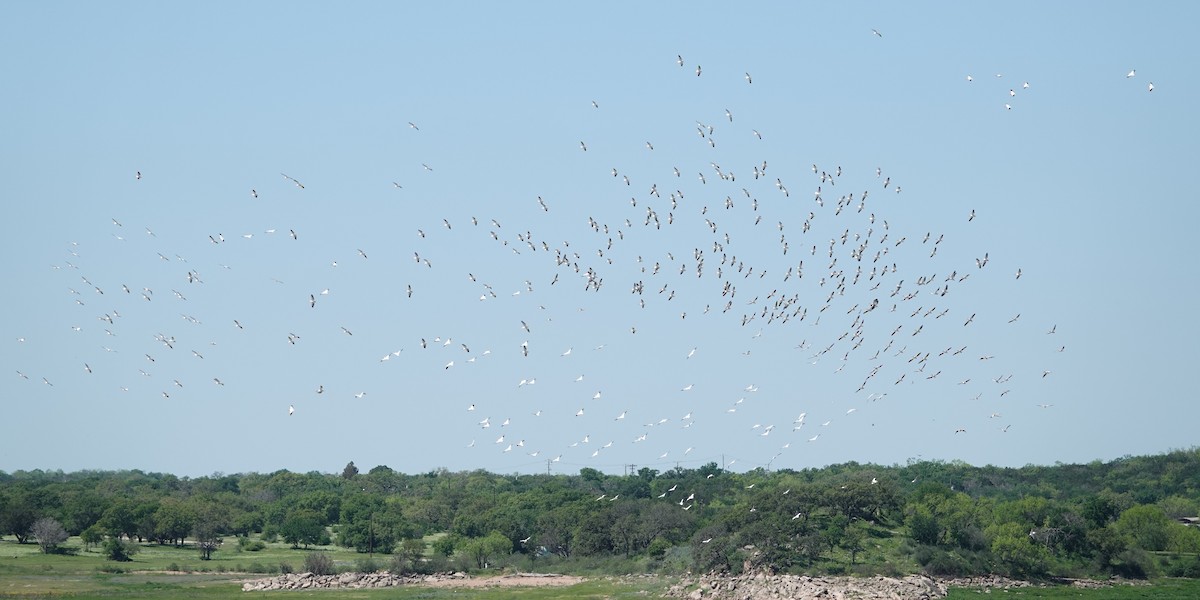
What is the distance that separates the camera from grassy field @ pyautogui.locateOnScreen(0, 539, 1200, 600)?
10412 centimetres

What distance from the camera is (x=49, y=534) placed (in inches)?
5443

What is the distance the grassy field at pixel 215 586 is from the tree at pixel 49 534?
3.81 m

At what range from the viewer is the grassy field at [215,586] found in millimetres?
104125

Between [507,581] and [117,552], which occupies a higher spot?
[117,552]

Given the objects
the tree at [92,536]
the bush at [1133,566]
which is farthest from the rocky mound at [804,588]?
the tree at [92,536]

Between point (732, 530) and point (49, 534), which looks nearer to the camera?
point (732, 530)

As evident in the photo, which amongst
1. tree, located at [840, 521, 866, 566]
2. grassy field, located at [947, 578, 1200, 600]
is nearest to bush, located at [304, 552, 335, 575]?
tree, located at [840, 521, 866, 566]

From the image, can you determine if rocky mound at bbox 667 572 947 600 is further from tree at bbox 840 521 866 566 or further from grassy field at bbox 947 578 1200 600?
tree at bbox 840 521 866 566

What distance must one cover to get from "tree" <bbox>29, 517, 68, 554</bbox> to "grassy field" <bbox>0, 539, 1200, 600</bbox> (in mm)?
3805

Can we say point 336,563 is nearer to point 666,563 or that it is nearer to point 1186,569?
point 666,563

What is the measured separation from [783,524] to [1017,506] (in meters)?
27.8

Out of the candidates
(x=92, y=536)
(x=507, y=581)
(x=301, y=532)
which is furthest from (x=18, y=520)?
(x=507, y=581)

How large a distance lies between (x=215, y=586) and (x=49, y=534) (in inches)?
1375

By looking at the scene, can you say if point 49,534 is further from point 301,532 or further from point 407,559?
point 407,559
